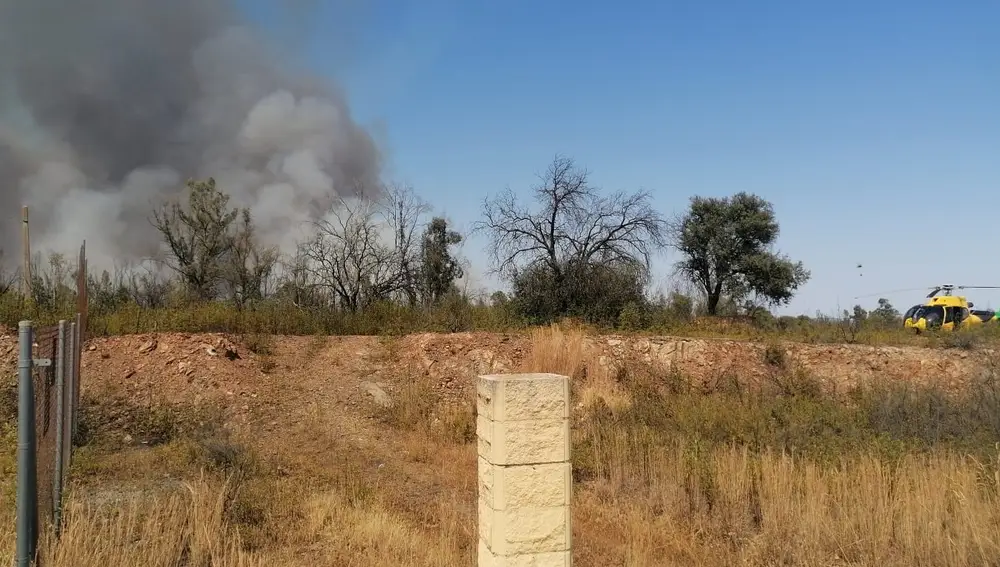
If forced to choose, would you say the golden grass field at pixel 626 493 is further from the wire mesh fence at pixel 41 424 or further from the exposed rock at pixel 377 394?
the exposed rock at pixel 377 394

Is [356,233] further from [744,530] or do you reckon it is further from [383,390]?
[744,530]

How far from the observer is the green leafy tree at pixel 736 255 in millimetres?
34406

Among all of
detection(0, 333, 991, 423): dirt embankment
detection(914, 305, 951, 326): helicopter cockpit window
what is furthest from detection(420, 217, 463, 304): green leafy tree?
detection(914, 305, 951, 326): helicopter cockpit window

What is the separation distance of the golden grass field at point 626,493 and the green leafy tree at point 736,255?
2285cm

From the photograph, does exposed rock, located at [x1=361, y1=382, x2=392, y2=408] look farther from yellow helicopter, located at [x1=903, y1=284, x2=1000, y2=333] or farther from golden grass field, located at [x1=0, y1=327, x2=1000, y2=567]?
yellow helicopter, located at [x1=903, y1=284, x2=1000, y2=333]

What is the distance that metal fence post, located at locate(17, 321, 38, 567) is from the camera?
14.6 ft

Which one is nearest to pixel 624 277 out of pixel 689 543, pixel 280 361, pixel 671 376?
Result: pixel 671 376

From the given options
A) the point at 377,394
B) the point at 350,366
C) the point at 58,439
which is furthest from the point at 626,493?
the point at 350,366

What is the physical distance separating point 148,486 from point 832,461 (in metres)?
8.08

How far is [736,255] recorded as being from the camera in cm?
3500

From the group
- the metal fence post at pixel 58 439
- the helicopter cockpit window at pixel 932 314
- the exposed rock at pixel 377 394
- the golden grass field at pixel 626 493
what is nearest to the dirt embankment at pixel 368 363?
the exposed rock at pixel 377 394

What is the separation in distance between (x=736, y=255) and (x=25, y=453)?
1331 inches

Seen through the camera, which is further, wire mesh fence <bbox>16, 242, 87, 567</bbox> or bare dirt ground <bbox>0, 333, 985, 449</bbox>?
bare dirt ground <bbox>0, 333, 985, 449</bbox>

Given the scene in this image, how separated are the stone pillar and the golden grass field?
1.45 metres
